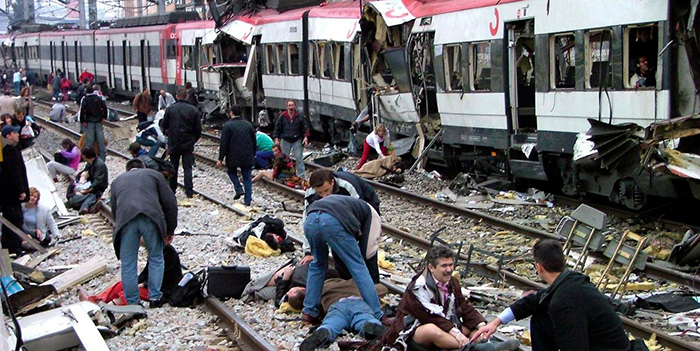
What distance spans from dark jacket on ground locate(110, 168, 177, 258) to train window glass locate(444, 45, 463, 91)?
27.9ft

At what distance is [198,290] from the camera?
30.1 feet

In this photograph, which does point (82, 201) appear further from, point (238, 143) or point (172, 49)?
point (172, 49)

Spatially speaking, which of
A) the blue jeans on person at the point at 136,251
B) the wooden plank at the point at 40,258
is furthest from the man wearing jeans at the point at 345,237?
the wooden plank at the point at 40,258

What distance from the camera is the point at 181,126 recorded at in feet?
48.7

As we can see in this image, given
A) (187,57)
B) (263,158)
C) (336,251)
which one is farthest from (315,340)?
(187,57)

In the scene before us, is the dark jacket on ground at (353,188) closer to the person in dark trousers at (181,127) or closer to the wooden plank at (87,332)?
the wooden plank at (87,332)

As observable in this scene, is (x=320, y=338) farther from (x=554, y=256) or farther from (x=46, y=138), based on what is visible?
(x=46, y=138)

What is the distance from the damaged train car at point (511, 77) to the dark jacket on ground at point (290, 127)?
Answer: 8.33ft

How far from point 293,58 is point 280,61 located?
2.22 feet

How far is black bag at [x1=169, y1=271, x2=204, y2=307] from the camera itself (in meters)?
9.06

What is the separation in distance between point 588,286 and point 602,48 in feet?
25.8

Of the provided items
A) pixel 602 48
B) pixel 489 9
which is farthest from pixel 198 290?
pixel 489 9

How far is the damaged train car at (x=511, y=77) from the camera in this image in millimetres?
11727

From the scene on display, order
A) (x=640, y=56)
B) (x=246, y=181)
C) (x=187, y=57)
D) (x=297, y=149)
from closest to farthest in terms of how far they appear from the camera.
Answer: (x=640, y=56) → (x=246, y=181) → (x=297, y=149) → (x=187, y=57)
